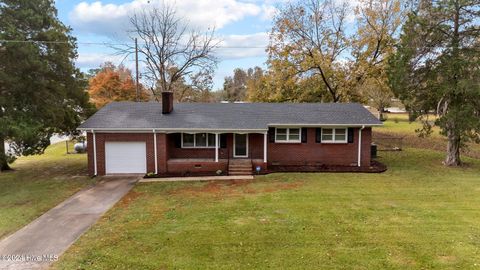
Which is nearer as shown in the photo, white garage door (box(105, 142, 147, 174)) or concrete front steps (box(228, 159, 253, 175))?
concrete front steps (box(228, 159, 253, 175))

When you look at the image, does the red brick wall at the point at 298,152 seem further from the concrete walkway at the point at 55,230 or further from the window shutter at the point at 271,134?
the concrete walkway at the point at 55,230

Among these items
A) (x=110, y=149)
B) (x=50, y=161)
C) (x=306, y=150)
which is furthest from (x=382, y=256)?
(x=50, y=161)

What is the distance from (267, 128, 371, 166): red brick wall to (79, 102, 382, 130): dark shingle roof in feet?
3.80

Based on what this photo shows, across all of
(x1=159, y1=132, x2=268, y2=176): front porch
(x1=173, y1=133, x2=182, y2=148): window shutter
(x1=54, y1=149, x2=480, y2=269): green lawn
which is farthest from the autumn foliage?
(x1=54, y1=149, x2=480, y2=269): green lawn

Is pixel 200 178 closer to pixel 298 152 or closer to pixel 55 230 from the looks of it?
pixel 298 152

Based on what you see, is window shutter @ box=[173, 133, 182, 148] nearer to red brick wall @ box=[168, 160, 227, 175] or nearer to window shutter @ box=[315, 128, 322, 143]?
red brick wall @ box=[168, 160, 227, 175]

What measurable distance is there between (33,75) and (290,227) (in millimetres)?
14184

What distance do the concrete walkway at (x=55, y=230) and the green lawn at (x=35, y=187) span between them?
→ 1.62 ft

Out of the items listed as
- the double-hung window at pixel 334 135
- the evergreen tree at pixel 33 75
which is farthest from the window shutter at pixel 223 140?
the evergreen tree at pixel 33 75

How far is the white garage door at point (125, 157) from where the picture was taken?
1772cm

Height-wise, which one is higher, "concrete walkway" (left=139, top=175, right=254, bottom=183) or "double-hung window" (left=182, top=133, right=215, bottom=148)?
"double-hung window" (left=182, top=133, right=215, bottom=148)

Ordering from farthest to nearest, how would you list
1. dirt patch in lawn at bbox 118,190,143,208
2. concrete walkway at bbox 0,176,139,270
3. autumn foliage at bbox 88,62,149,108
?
1. autumn foliage at bbox 88,62,149,108
2. dirt patch in lawn at bbox 118,190,143,208
3. concrete walkway at bbox 0,176,139,270

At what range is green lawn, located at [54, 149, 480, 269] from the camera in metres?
7.67

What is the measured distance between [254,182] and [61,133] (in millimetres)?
12458
